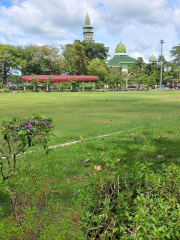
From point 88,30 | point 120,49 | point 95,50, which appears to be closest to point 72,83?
point 95,50

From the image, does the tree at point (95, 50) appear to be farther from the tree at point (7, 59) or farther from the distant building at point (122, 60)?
the tree at point (7, 59)

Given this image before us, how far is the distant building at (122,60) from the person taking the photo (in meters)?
58.8

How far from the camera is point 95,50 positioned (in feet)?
171

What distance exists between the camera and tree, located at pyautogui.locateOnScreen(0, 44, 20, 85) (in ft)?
135

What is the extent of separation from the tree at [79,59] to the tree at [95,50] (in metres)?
4.24

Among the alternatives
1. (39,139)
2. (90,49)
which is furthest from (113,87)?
(39,139)

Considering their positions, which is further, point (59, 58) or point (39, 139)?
point (59, 58)

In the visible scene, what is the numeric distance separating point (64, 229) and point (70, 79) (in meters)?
40.9

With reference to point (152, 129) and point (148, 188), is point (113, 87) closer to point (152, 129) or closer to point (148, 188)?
point (152, 129)

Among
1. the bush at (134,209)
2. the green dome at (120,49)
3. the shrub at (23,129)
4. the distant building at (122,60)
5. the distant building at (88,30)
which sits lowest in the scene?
the bush at (134,209)

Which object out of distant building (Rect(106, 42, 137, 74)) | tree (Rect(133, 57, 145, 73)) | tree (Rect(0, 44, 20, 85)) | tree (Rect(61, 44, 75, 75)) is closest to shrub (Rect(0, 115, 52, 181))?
tree (Rect(0, 44, 20, 85))

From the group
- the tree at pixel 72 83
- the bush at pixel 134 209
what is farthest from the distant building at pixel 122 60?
the bush at pixel 134 209

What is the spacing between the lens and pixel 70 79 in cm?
4162

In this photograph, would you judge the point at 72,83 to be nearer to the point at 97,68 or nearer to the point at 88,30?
the point at 97,68
